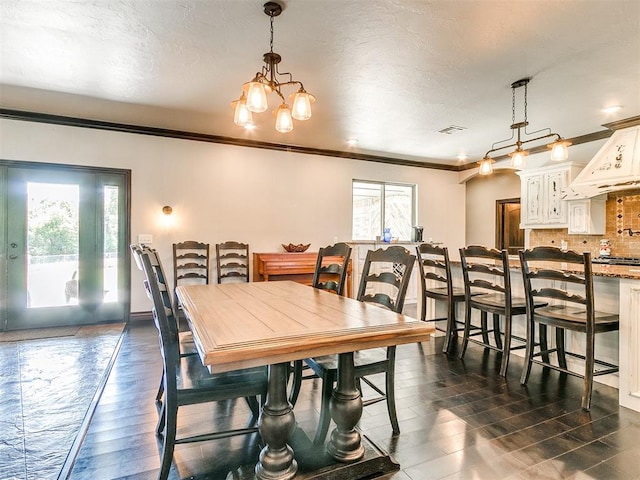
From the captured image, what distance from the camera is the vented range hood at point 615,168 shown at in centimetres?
418

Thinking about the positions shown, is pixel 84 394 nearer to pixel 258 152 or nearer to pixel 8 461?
pixel 8 461

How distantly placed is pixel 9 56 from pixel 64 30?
0.80m

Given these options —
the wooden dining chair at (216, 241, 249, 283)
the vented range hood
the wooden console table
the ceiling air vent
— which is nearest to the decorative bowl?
the wooden console table

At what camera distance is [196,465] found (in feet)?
5.82

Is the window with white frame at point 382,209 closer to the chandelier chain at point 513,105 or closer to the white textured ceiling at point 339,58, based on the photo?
the white textured ceiling at point 339,58

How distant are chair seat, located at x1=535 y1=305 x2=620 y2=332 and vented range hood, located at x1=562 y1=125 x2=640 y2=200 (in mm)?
2435

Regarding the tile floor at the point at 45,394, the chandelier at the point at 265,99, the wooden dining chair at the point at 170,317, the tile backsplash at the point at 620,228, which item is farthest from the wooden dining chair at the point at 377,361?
the tile backsplash at the point at 620,228

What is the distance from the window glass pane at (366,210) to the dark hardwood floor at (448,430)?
3746 mm

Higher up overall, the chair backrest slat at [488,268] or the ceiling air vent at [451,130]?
the ceiling air vent at [451,130]

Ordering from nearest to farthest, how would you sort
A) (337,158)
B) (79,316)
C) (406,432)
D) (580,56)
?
(406,432) → (580,56) → (79,316) → (337,158)

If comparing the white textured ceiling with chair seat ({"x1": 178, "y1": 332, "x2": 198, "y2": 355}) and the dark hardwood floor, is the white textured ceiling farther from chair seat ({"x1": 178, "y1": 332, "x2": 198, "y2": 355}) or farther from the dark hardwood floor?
the dark hardwood floor

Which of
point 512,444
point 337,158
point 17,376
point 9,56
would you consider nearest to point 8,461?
point 17,376

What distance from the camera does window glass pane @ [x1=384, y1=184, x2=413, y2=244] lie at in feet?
22.1

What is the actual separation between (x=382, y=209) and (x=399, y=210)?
0.40 meters
